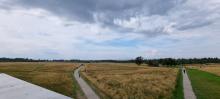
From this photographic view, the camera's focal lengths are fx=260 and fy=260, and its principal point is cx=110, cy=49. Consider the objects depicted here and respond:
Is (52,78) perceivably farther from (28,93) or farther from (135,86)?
(28,93)

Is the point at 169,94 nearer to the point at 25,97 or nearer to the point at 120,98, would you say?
the point at 120,98

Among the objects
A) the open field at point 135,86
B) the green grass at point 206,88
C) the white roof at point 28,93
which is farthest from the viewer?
the open field at point 135,86

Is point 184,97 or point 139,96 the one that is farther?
point 139,96

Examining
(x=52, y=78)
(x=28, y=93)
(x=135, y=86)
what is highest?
(x=28, y=93)

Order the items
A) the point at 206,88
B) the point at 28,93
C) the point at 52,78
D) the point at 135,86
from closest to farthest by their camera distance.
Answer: the point at 28,93 < the point at 206,88 < the point at 135,86 < the point at 52,78

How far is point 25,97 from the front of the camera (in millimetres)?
10750

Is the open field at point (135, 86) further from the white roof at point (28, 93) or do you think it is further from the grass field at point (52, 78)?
the white roof at point (28, 93)

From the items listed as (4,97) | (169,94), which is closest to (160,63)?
(169,94)

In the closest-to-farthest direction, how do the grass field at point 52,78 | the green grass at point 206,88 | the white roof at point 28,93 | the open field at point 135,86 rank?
the white roof at point 28,93
the green grass at point 206,88
the open field at point 135,86
the grass field at point 52,78

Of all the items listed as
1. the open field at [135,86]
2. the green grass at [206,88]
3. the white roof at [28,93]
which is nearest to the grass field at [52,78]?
the open field at [135,86]

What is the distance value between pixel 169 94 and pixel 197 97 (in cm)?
402

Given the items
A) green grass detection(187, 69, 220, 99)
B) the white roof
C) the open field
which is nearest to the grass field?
the open field

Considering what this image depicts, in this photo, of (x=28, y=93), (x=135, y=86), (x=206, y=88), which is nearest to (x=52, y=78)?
(x=135, y=86)

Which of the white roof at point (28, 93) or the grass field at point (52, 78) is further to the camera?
the grass field at point (52, 78)
